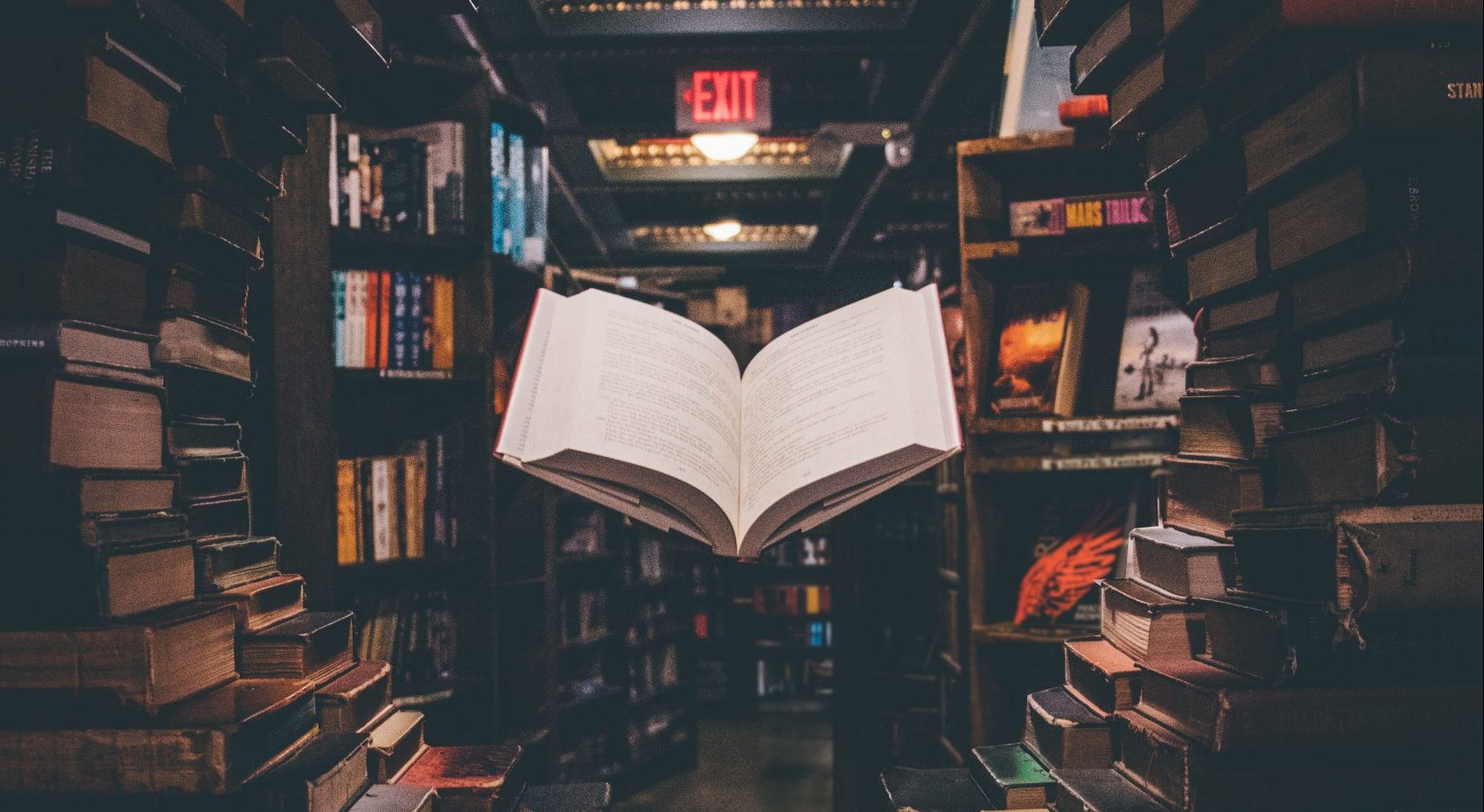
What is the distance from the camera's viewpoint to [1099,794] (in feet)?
2.66

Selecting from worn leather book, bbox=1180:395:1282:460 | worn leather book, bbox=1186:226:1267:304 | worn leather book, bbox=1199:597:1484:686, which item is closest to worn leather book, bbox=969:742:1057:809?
worn leather book, bbox=1199:597:1484:686

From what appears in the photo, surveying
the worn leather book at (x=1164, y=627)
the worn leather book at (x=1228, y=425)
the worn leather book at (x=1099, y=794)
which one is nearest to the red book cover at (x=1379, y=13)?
the worn leather book at (x=1228, y=425)

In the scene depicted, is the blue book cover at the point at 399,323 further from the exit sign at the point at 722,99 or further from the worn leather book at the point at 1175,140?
the worn leather book at the point at 1175,140

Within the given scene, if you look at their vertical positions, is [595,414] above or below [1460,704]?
above

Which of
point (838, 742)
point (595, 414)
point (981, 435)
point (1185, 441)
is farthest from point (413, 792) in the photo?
point (838, 742)

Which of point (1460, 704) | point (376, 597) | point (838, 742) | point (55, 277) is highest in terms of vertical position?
point (55, 277)

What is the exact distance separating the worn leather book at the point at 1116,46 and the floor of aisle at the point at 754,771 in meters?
3.28

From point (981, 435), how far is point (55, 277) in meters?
1.86

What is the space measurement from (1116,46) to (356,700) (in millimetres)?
1097

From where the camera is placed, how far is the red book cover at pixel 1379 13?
625 mm

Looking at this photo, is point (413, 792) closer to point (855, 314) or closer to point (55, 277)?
point (55, 277)

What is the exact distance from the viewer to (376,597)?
220cm

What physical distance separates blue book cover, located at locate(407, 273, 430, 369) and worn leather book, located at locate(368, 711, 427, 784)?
1.30 m

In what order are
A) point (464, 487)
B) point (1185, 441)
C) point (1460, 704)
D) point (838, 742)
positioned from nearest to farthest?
point (1460, 704) < point (1185, 441) < point (464, 487) < point (838, 742)
